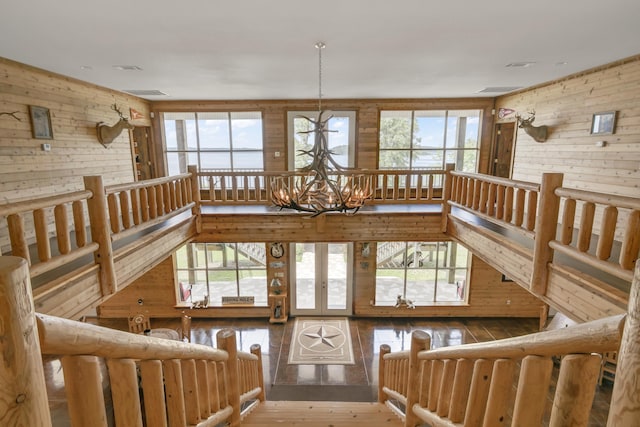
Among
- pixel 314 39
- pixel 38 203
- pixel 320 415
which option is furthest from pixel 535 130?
pixel 38 203

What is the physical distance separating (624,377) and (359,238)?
16.4 feet

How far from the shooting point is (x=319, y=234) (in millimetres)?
5699

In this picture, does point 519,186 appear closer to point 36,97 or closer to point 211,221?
point 211,221

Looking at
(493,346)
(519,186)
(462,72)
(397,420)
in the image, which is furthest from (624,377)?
(462,72)

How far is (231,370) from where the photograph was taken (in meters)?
2.44

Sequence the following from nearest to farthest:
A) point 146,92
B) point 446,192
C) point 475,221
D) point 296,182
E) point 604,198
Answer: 1. point 604,198
2. point 475,221
3. point 446,192
4. point 296,182
5. point 146,92

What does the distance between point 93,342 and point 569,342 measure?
133cm

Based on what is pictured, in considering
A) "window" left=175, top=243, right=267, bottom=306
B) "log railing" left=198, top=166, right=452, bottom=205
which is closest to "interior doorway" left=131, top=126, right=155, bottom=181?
"window" left=175, top=243, right=267, bottom=306

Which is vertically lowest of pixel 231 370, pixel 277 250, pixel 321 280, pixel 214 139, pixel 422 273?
pixel 321 280

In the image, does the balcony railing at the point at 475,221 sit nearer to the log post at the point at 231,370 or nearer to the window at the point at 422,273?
the log post at the point at 231,370

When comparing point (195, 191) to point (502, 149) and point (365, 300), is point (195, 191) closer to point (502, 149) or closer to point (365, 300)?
point (365, 300)

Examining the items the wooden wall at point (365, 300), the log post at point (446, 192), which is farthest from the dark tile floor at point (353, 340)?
the log post at point (446, 192)

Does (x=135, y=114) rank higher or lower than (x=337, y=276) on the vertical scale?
higher

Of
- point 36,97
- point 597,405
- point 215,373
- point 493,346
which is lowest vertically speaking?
point 597,405
